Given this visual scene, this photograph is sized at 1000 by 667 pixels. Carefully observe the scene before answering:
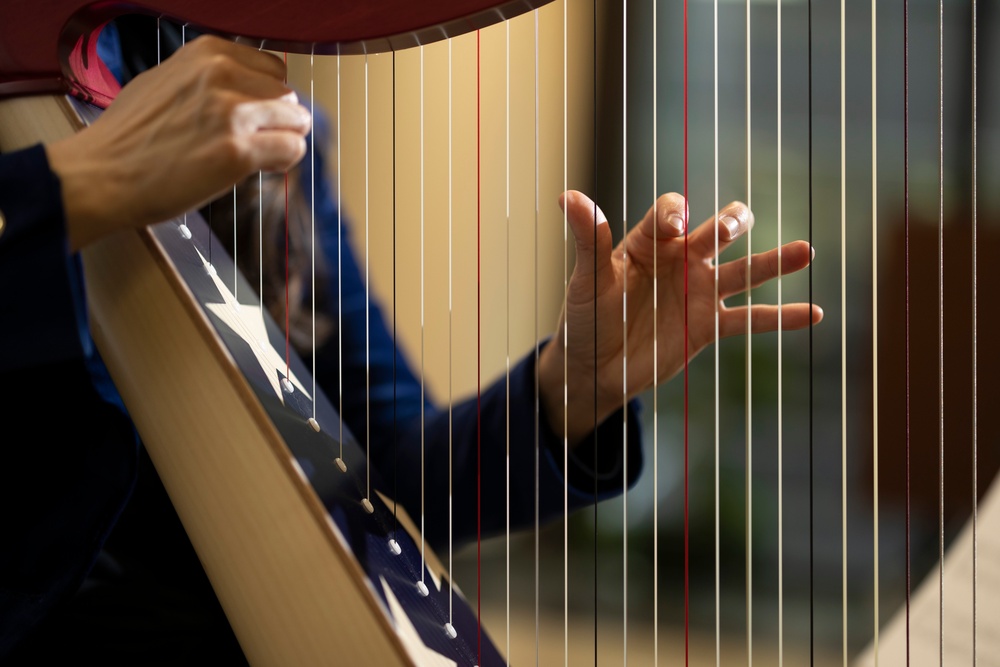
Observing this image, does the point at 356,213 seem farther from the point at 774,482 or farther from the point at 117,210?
the point at 117,210

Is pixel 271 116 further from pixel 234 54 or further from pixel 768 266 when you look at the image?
pixel 768 266

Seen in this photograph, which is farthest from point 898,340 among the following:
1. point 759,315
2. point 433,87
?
point 759,315

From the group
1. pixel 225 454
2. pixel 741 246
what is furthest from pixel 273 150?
pixel 741 246

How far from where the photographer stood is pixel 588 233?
722 millimetres

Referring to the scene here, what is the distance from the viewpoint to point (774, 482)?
221 cm

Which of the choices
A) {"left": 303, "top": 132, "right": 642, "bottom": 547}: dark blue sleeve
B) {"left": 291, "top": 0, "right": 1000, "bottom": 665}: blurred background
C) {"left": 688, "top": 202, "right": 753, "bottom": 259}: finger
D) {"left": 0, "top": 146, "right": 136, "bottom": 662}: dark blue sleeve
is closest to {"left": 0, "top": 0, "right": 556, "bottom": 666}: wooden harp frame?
{"left": 0, "top": 146, "right": 136, "bottom": 662}: dark blue sleeve

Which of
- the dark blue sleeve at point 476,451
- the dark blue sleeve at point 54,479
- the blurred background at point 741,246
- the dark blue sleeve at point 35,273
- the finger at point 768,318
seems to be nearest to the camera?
the dark blue sleeve at point 35,273

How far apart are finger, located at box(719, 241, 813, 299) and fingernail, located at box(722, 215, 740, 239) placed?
0.08ft

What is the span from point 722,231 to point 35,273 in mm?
500

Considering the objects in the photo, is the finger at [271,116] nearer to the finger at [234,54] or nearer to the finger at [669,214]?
the finger at [234,54]

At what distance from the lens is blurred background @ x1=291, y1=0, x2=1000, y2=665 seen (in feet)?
6.73

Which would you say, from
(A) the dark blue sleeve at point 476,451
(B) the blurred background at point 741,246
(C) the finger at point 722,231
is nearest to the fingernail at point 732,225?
(C) the finger at point 722,231

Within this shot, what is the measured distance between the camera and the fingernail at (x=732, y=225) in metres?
0.70

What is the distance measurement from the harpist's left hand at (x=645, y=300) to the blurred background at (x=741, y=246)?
1.20m
